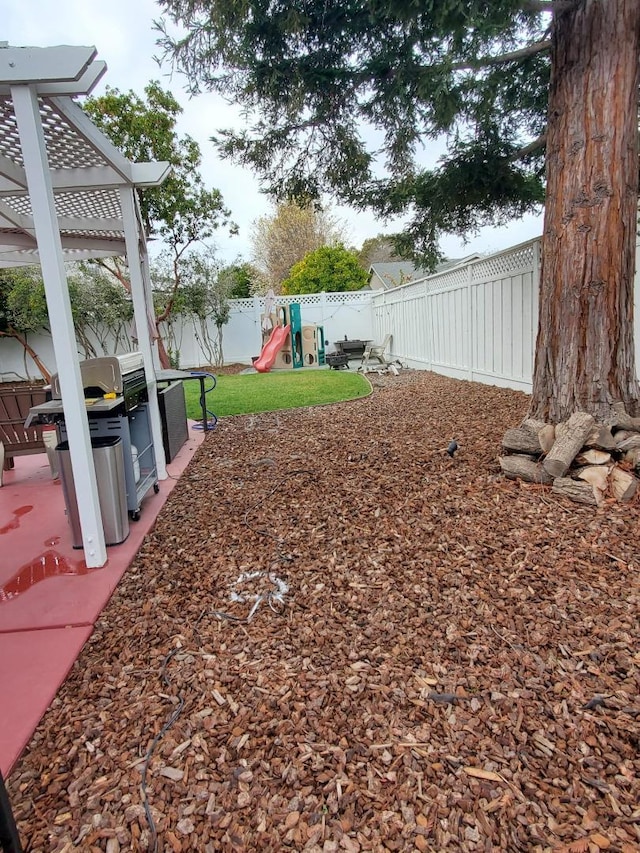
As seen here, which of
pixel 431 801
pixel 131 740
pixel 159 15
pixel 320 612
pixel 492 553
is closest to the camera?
pixel 431 801

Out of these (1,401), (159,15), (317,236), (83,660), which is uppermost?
(317,236)

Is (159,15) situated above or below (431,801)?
above

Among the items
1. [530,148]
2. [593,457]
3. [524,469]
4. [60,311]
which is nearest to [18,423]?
[60,311]

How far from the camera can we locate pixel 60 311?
8.09ft

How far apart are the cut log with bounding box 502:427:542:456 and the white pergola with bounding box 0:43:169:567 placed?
2.82m

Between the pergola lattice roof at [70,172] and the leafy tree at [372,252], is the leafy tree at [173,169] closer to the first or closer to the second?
the pergola lattice roof at [70,172]

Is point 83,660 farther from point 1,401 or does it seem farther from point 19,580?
point 1,401

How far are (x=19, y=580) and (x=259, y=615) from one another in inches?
55.0

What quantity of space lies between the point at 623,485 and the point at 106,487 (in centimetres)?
316

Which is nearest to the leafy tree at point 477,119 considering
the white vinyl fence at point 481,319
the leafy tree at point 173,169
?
the white vinyl fence at point 481,319

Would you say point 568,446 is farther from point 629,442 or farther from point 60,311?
point 60,311

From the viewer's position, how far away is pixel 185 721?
166 cm

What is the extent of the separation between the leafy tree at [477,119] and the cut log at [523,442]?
0.78 ft

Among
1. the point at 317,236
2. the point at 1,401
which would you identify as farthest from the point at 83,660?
the point at 317,236
